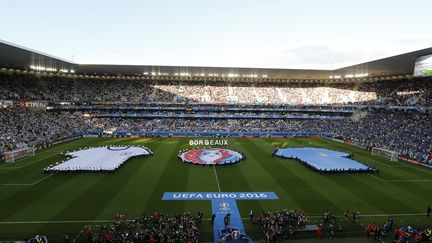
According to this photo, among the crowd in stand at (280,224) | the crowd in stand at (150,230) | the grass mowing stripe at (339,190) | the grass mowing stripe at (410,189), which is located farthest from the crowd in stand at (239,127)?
the crowd in stand at (150,230)

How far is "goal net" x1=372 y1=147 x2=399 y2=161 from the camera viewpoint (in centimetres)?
4522

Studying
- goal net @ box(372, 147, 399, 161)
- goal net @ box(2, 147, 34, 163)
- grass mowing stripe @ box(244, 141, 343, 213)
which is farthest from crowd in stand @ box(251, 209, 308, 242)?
goal net @ box(2, 147, 34, 163)

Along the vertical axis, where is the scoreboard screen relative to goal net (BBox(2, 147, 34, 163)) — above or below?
above

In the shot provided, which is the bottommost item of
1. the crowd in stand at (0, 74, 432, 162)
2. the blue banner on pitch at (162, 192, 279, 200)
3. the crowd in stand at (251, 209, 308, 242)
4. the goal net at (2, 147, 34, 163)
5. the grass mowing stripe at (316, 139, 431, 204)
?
the goal net at (2, 147, 34, 163)

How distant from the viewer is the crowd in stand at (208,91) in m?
73.9

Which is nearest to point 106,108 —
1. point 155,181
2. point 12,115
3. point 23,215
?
point 12,115

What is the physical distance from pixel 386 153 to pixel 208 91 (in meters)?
54.4

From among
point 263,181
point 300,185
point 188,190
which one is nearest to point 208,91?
point 263,181

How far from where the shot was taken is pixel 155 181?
32.2 m

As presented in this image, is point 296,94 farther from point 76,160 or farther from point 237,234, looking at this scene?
point 237,234

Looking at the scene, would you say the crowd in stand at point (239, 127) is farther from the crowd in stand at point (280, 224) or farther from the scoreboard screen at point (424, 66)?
the crowd in stand at point (280, 224)

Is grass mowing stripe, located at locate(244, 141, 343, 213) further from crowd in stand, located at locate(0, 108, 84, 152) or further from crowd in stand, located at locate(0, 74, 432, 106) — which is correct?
crowd in stand, located at locate(0, 74, 432, 106)

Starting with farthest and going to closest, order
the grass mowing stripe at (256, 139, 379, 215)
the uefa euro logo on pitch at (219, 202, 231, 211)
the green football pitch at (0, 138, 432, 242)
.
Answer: the grass mowing stripe at (256, 139, 379, 215) → the uefa euro logo on pitch at (219, 202, 231, 211) → the green football pitch at (0, 138, 432, 242)

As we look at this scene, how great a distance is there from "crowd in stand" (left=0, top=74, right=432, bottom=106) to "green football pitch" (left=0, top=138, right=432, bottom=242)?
39381mm
